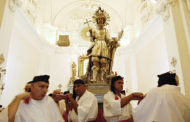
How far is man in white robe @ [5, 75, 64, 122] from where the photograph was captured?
1676 mm

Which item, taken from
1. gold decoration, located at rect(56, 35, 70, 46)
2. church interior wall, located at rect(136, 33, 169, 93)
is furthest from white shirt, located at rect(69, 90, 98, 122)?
gold decoration, located at rect(56, 35, 70, 46)

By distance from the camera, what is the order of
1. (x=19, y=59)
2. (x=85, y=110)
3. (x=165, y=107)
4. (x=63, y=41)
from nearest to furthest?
(x=165, y=107) → (x=85, y=110) → (x=19, y=59) → (x=63, y=41)

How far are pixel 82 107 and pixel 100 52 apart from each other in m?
2.30

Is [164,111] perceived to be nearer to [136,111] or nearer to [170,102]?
[170,102]

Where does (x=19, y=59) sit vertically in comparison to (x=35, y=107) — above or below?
above

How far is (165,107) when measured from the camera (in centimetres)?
178

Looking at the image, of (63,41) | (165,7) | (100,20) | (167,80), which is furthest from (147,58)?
(167,80)

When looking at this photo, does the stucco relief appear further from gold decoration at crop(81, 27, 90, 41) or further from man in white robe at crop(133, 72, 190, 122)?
gold decoration at crop(81, 27, 90, 41)

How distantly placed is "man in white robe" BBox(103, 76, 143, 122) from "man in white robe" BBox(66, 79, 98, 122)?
0.77 feet

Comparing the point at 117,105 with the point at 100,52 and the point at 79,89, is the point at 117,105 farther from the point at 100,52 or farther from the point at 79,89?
the point at 100,52

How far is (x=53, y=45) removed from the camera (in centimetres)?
1039

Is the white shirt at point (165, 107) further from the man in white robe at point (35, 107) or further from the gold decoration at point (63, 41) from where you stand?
the gold decoration at point (63, 41)

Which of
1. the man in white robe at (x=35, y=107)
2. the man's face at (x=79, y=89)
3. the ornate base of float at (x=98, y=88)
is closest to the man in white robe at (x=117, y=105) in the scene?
the man's face at (x=79, y=89)

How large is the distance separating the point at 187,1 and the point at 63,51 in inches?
330
